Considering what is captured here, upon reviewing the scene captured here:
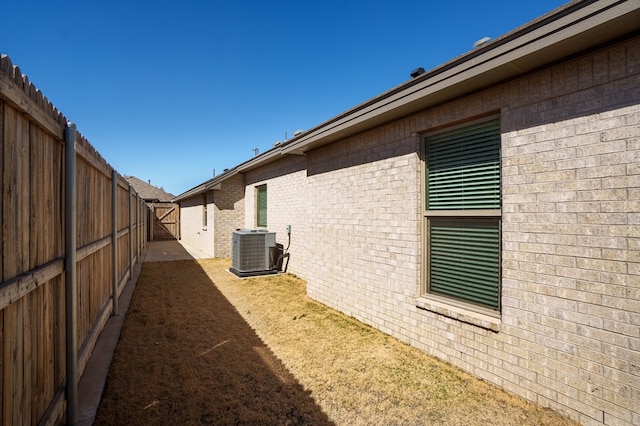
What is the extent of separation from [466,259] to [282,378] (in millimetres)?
2610

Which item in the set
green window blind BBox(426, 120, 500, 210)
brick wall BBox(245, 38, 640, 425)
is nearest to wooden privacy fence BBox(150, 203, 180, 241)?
brick wall BBox(245, 38, 640, 425)

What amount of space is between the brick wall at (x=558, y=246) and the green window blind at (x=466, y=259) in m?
0.22

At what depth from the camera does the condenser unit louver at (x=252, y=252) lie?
905 cm

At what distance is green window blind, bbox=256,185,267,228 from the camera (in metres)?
11.4

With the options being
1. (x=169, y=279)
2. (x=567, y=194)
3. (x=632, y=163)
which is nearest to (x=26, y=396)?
(x=567, y=194)

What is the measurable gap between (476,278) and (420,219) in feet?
3.37

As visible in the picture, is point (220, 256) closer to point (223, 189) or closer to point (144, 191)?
point (223, 189)

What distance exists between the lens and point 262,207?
1168cm

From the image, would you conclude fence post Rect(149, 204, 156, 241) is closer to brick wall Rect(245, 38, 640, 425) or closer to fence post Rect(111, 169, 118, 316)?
fence post Rect(111, 169, 118, 316)

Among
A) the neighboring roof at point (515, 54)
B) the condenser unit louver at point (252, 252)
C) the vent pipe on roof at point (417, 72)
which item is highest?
the vent pipe on roof at point (417, 72)

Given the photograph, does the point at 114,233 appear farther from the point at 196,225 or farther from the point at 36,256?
the point at 196,225

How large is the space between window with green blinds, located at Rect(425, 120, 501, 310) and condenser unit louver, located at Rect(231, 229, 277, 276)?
6.01 meters

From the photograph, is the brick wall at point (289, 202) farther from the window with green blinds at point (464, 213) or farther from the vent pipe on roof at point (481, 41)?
the vent pipe on roof at point (481, 41)

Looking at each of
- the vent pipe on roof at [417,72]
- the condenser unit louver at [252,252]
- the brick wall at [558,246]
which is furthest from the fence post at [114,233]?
the vent pipe on roof at [417,72]
